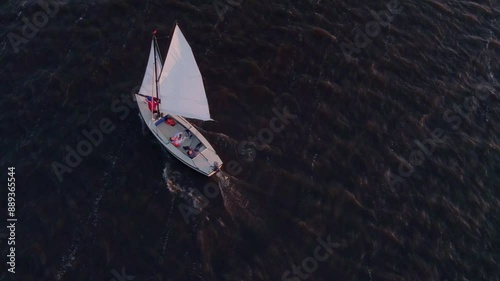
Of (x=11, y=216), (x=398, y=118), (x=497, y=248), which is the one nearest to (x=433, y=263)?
(x=497, y=248)

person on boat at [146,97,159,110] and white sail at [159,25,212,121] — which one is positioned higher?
white sail at [159,25,212,121]
